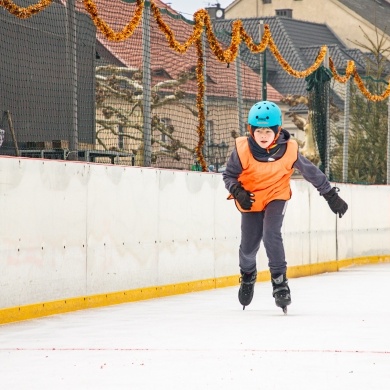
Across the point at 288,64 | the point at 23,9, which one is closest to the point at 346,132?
the point at 288,64

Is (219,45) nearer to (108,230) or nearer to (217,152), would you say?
(217,152)

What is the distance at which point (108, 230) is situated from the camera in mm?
13375

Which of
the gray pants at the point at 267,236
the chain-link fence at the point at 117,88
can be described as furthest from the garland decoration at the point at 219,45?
the gray pants at the point at 267,236

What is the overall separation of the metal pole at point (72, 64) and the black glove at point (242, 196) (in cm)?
221

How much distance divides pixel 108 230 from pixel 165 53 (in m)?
2.96

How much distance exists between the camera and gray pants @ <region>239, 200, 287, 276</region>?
478 inches

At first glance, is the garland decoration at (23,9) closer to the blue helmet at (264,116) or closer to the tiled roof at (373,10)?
the blue helmet at (264,116)

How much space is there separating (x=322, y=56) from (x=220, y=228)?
5464 mm

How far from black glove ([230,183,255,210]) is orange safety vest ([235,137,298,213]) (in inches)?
4.7

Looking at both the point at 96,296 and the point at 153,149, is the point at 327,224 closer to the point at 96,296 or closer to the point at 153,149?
the point at 153,149

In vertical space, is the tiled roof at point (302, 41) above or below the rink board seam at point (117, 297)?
above

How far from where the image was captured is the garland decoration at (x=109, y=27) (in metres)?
13.6

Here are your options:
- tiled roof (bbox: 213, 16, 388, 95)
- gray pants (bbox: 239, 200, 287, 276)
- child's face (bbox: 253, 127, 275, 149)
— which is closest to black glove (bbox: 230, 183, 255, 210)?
gray pants (bbox: 239, 200, 287, 276)

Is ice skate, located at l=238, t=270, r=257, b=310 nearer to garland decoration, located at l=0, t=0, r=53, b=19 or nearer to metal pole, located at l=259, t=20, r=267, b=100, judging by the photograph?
garland decoration, located at l=0, t=0, r=53, b=19
